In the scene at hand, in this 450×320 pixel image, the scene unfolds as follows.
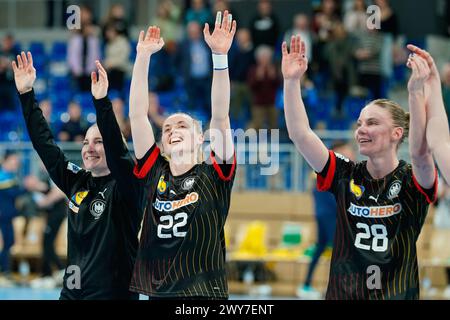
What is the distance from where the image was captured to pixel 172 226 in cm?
509

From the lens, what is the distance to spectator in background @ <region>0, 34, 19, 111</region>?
17.6 m

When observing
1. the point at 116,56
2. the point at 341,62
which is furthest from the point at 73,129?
the point at 341,62

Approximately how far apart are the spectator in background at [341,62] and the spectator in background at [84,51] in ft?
14.9

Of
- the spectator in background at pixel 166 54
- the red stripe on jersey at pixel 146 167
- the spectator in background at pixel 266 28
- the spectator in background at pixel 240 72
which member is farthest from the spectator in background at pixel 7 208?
the red stripe on jersey at pixel 146 167

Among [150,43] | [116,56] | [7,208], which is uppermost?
[116,56]

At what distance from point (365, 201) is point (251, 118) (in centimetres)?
1114

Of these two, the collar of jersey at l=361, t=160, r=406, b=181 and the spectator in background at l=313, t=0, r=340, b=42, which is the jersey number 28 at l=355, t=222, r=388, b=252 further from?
the spectator in background at l=313, t=0, r=340, b=42

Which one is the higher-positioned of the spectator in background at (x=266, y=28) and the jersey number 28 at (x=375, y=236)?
the spectator in background at (x=266, y=28)

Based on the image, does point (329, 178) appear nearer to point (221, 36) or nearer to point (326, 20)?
point (221, 36)

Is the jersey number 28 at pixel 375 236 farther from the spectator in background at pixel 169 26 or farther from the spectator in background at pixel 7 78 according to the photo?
the spectator in background at pixel 7 78

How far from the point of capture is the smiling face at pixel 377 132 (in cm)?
502

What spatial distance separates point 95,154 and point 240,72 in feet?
34.0

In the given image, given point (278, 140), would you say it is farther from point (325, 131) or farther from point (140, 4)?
point (140, 4)
